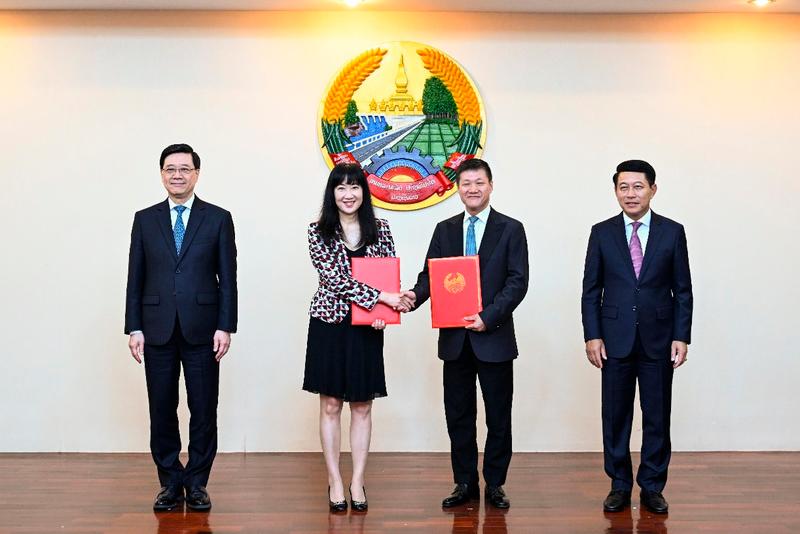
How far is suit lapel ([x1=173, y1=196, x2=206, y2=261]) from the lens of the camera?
4.18 meters

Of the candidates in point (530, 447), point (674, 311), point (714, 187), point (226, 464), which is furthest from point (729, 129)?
point (226, 464)

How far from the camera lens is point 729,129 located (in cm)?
562

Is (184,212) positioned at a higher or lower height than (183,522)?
higher

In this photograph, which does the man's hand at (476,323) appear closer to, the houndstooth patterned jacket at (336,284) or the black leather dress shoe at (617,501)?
the houndstooth patterned jacket at (336,284)

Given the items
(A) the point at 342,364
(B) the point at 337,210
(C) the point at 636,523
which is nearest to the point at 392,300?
(A) the point at 342,364

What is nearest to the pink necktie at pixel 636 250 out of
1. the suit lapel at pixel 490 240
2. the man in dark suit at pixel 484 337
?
the man in dark suit at pixel 484 337

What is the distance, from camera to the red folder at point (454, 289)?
414 cm

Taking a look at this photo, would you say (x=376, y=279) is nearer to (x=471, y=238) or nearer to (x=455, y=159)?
(x=471, y=238)

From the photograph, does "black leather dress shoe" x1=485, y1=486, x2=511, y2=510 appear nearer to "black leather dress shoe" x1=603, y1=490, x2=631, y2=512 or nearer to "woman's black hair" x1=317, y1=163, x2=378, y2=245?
"black leather dress shoe" x1=603, y1=490, x2=631, y2=512

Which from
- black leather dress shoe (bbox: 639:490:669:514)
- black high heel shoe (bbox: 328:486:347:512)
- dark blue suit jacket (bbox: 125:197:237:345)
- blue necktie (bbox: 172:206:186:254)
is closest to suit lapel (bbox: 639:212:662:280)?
black leather dress shoe (bbox: 639:490:669:514)

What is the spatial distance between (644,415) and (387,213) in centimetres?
208

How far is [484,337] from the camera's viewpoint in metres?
4.19

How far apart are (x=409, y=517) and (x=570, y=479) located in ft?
3.79

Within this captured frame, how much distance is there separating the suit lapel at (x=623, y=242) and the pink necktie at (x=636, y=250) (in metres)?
0.02
